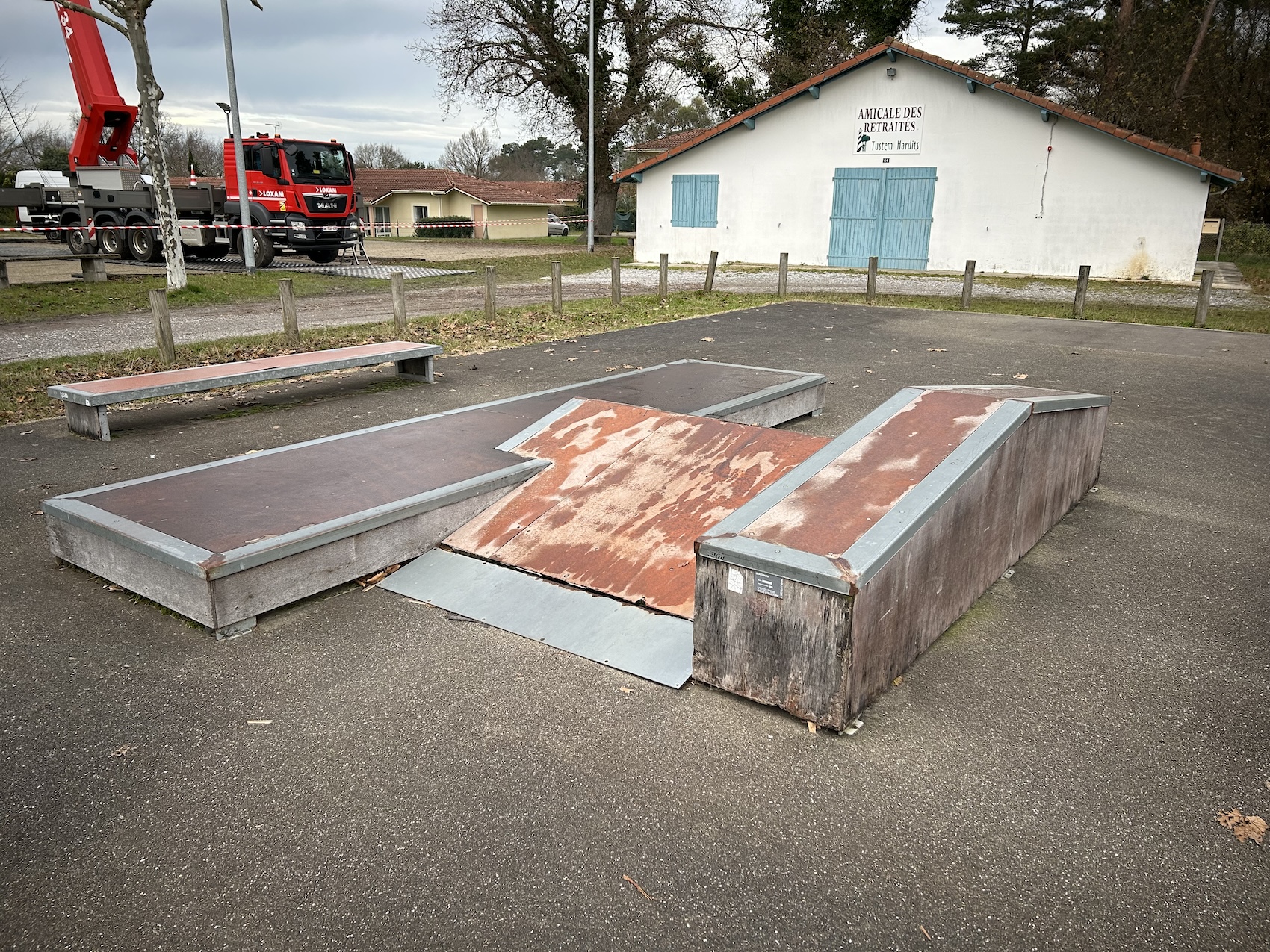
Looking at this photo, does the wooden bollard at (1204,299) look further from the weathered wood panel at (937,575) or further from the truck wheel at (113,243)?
the truck wheel at (113,243)

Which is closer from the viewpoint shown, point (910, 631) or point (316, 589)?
point (910, 631)

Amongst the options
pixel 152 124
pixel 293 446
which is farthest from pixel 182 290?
pixel 293 446

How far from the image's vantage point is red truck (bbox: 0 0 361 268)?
71.7ft

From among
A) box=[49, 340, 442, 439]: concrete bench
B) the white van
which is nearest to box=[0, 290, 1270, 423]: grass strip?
box=[49, 340, 442, 439]: concrete bench

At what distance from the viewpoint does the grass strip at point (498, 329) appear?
9.74 meters

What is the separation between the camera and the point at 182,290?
55.9ft

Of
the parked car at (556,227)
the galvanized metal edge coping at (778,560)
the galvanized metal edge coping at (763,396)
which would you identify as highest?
the parked car at (556,227)

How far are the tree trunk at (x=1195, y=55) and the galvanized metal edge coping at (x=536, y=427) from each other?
41.6 metres

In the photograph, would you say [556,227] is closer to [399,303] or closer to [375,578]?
[399,303]

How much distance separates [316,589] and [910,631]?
9.40 feet

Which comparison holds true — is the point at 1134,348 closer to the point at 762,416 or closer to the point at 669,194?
the point at 762,416

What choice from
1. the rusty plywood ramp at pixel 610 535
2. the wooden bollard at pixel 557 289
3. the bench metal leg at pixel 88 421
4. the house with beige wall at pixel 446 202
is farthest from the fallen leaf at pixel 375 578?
the house with beige wall at pixel 446 202

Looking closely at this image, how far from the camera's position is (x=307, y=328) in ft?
43.7

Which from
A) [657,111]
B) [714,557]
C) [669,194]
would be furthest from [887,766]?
[657,111]
